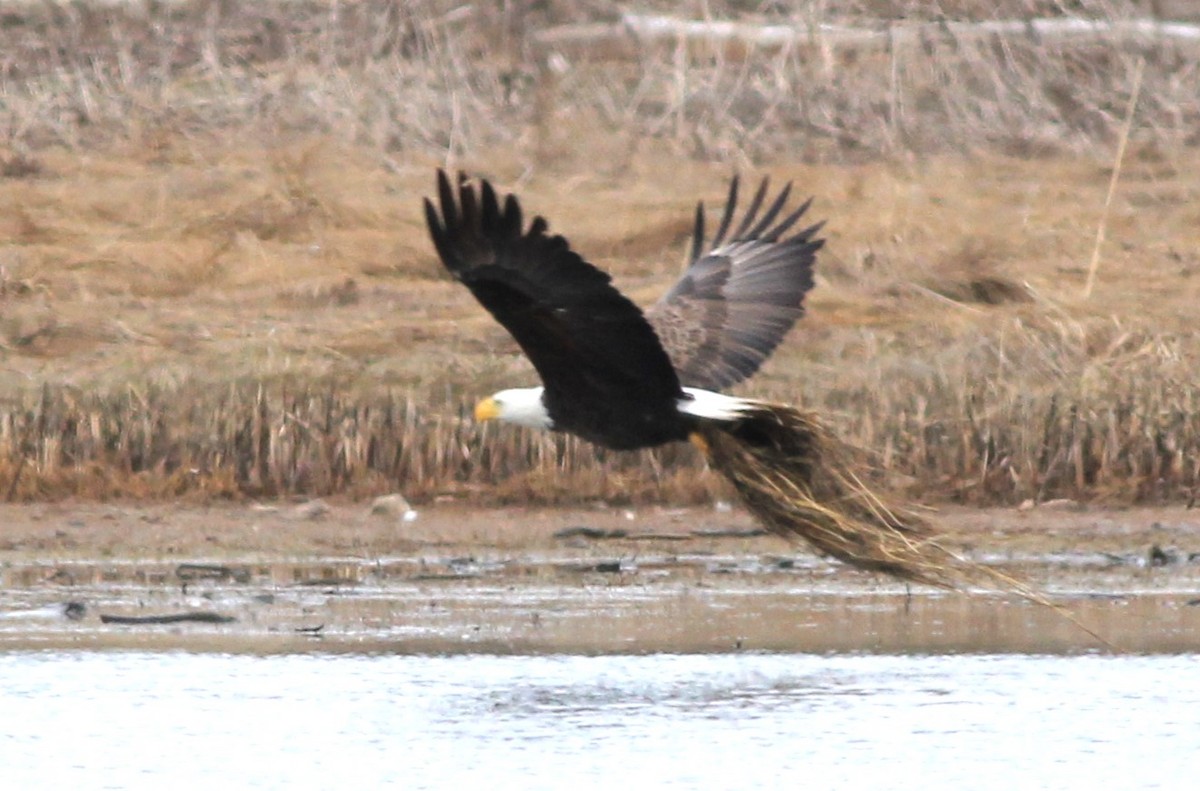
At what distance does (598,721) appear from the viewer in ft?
26.7

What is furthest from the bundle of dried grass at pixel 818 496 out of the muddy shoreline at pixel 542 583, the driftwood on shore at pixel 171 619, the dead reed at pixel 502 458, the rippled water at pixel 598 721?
the dead reed at pixel 502 458

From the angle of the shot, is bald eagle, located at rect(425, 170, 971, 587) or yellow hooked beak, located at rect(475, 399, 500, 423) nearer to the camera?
bald eagle, located at rect(425, 170, 971, 587)

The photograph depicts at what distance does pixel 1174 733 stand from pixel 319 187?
9415mm

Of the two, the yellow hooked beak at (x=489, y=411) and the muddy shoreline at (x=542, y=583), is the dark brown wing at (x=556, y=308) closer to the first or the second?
the yellow hooked beak at (x=489, y=411)

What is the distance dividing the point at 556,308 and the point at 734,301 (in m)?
1.69

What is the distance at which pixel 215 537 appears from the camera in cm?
1130

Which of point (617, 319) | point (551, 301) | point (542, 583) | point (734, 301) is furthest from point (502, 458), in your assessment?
point (551, 301)

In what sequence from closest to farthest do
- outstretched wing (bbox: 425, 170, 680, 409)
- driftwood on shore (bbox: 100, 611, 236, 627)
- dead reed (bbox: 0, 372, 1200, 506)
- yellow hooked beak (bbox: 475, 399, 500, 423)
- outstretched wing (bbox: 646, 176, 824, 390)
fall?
outstretched wing (bbox: 425, 170, 680, 409) < yellow hooked beak (bbox: 475, 399, 500, 423) < outstretched wing (bbox: 646, 176, 824, 390) < driftwood on shore (bbox: 100, 611, 236, 627) < dead reed (bbox: 0, 372, 1200, 506)

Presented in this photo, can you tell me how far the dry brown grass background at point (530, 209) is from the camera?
39.4ft

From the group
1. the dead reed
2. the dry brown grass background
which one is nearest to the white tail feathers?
the dry brown grass background

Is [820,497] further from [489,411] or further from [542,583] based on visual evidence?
[542,583]

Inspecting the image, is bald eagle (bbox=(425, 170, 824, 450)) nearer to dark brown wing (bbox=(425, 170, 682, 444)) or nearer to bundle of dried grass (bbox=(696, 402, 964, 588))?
dark brown wing (bbox=(425, 170, 682, 444))

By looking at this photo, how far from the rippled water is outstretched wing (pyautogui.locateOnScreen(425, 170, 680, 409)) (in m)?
1.00

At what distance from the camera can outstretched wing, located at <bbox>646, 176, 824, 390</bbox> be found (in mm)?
9172
